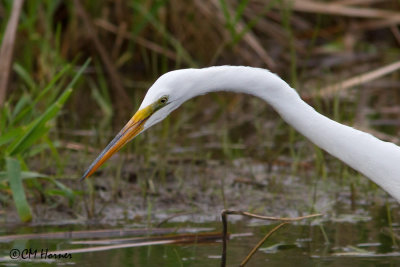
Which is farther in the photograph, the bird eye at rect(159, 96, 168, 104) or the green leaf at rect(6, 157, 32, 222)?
the green leaf at rect(6, 157, 32, 222)

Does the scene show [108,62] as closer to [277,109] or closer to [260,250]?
[260,250]

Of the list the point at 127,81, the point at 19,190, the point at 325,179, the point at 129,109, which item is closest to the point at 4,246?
the point at 19,190

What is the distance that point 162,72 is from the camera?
957cm

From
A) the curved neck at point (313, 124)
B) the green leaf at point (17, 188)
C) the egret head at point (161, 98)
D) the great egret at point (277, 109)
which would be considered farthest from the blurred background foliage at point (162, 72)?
the curved neck at point (313, 124)

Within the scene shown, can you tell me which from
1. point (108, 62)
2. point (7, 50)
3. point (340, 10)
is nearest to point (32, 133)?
point (7, 50)

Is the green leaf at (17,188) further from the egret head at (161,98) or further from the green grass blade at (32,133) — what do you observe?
the egret head at (161,98)

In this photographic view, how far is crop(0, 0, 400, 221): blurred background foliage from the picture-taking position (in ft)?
19.5

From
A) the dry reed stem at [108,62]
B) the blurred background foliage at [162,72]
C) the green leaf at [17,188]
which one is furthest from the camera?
the dry reed stem at [108,62]

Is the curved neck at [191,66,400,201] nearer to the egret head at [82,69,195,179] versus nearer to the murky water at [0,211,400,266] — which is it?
the egret head at [82,69,195,179]

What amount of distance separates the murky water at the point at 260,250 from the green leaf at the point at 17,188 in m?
0.17

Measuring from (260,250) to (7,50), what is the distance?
2.55m

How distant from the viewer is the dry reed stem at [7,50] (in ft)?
20.1

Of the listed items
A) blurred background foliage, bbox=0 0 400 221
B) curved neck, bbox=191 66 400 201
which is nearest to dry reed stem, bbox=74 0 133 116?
blurred background foliage, bbox=0 0 400 221

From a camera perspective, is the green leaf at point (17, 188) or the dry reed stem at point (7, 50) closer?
the green leaf at point (17, 188)
